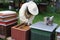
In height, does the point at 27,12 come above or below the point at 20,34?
above

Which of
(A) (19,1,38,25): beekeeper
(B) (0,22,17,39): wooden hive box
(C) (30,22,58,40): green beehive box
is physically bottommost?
(B) (0,22,17,39): wooden hive box

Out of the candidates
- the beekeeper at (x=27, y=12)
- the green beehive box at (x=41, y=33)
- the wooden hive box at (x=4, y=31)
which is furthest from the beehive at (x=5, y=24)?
the green beehive box at (x=41, y=33)

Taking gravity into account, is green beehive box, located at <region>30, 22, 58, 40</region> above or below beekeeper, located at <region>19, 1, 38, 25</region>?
below

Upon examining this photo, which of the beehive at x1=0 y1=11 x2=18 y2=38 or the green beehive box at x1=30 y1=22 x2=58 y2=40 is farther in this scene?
the beehive at x1=0 y1=11 x2=18 y2=38

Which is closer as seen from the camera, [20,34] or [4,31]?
[20,34]

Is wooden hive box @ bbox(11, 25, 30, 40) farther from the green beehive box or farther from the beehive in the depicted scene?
the beehive

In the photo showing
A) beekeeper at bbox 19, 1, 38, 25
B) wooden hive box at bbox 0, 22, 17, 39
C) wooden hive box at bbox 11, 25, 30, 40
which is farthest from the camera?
wooden hive box at bbox 0, 22, 17, 39

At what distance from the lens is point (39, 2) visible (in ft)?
23.4

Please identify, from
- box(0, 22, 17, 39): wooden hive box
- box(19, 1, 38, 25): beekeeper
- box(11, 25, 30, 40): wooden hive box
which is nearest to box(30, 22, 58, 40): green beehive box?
box(11, 25, 30, 40): wooden hive box

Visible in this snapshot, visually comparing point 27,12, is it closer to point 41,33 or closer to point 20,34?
point 20,34

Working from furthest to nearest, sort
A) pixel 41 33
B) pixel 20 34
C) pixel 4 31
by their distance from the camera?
pixel 4 31 < pixel 20 34 < pixel 41 33

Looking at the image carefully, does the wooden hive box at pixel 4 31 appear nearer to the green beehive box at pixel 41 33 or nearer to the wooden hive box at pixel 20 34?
the wooden hive box at pixel 20 34

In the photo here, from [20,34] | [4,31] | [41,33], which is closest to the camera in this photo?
[41,33]

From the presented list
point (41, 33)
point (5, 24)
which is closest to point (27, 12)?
point (5, 24)
